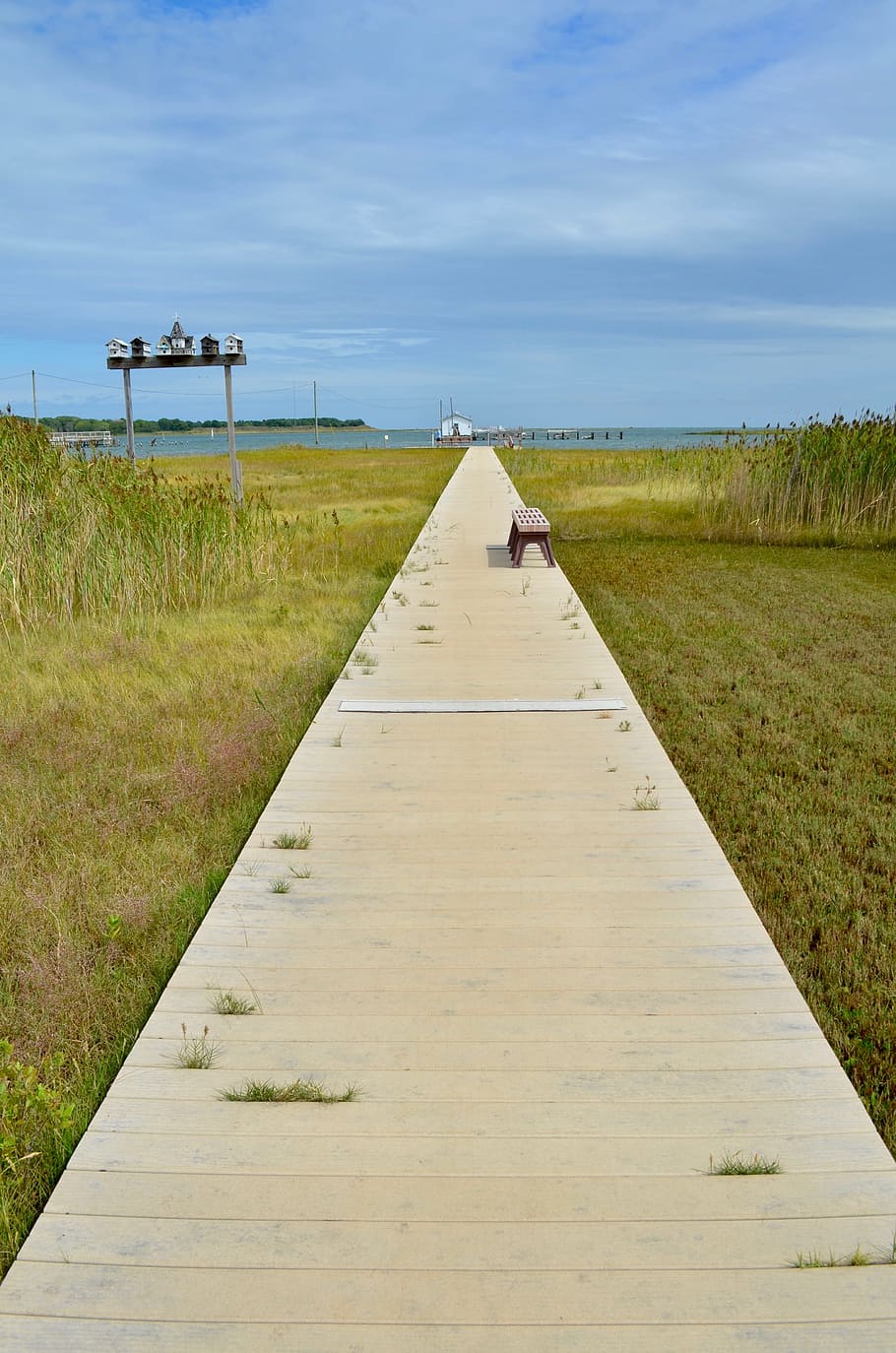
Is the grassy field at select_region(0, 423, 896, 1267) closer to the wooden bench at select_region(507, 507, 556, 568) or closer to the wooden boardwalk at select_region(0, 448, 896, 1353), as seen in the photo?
the wooden boardwalk at select_region(0, 448, 896, 1353)

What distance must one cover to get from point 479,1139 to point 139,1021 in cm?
117

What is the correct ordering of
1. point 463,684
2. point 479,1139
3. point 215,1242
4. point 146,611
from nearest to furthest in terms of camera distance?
point 215,1242, point 479,1139, point 463,684, point 146,611

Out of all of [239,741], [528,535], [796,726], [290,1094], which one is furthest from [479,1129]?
[528,535]

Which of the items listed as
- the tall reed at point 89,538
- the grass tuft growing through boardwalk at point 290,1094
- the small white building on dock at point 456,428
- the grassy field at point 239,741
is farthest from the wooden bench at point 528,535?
the small white building on dock at point 456,428

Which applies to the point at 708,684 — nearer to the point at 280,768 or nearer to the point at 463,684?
the point at 463,684

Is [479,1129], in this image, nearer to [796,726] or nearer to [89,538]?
[796,726]

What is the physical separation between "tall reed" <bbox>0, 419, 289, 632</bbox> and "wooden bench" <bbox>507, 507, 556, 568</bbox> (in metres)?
3.35

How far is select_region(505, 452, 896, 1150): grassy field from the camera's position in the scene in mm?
3303

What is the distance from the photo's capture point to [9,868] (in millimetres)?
3918

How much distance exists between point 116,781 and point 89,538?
4333 millimetres

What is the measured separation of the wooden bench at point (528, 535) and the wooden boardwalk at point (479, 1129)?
23.3 feet

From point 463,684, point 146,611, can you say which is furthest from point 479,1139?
point 146,611

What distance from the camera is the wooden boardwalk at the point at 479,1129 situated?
1.84m

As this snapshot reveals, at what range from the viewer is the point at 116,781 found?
193 inches
